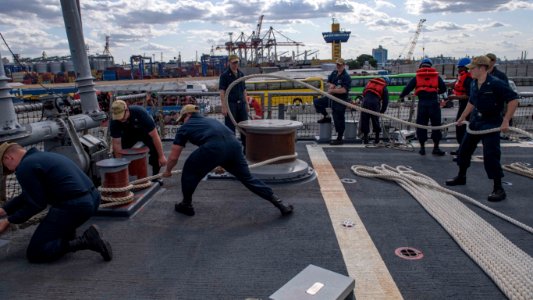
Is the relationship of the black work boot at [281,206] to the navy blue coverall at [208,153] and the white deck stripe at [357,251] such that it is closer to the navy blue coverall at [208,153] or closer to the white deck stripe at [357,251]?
the navy blue coverall at [208,153]

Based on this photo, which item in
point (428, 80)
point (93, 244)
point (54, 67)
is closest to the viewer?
point (93, 244)

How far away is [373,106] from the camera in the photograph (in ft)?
25.7

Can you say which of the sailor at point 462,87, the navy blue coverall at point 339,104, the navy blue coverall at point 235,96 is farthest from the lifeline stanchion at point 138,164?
the sailor at point 462,87

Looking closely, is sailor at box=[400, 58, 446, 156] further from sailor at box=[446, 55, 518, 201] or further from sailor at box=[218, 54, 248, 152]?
sailor at box=[218, 54, 248, 152]

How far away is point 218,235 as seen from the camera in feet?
12.7

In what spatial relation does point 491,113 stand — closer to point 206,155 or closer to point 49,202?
point 206,155

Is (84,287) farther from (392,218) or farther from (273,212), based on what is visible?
(392,218)

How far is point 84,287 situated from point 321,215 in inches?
92.5

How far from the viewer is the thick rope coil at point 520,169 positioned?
5812 millimetres

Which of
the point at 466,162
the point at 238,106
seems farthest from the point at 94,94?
the point at 466,162

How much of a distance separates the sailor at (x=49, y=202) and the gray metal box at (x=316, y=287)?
1931mm

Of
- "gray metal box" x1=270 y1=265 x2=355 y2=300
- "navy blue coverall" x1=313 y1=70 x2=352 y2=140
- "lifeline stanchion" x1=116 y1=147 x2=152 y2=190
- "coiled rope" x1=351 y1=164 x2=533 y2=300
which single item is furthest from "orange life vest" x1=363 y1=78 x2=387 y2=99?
"gray metal box" x1=270 y1=265 x2=355 y2=300

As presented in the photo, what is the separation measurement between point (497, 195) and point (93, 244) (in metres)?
4.32

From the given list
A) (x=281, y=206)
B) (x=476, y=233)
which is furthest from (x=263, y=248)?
(x=476, y=233)
